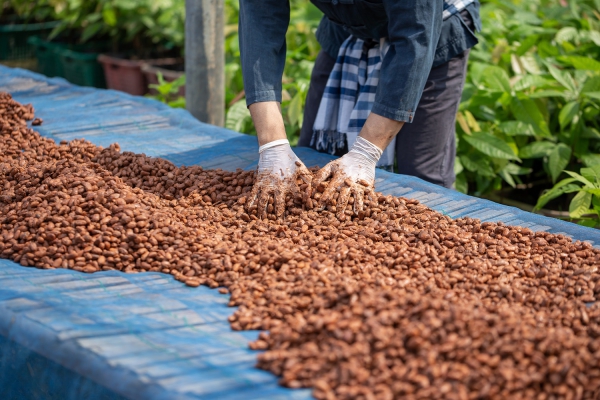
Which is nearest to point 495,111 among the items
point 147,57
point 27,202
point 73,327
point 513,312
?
point 513,312

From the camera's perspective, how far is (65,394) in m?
1.35

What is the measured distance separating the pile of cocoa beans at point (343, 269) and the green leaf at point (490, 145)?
112 centimetres

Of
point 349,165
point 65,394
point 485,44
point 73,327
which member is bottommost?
point 65,394

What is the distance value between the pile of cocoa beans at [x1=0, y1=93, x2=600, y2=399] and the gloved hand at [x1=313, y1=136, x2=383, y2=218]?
5 cm

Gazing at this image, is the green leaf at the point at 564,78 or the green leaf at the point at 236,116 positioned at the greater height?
the green leaf at the point at 564,78

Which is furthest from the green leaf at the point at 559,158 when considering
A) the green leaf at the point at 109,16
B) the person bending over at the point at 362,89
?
the green leaf at the point at 109,16

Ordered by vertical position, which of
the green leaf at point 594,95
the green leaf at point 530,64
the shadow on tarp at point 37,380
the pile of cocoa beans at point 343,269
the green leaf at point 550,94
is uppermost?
Result: the green leaf at point 530,64

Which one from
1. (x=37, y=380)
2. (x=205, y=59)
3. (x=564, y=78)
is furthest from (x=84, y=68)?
(x=37, y=380)

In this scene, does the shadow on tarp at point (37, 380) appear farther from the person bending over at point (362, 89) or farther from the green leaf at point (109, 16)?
the green leaf at point (109, 16)

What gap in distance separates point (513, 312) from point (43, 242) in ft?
3.96

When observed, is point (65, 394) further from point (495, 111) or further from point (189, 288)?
point (495, 111)

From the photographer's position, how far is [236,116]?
3418 millimetres

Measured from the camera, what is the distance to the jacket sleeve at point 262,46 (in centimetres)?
214

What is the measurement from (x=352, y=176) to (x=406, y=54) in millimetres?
410
